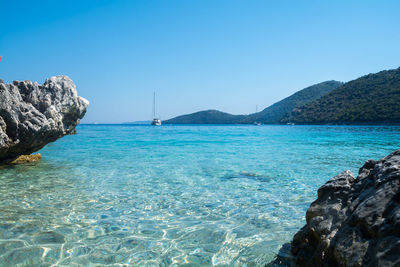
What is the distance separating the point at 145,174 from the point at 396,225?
7.60 meters

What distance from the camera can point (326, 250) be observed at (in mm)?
2205

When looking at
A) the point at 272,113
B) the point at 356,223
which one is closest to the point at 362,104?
the point at 272,113

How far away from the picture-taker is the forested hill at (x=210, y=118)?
169 metres

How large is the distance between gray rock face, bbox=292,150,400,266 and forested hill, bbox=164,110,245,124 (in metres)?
166

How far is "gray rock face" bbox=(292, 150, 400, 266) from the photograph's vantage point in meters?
1.73

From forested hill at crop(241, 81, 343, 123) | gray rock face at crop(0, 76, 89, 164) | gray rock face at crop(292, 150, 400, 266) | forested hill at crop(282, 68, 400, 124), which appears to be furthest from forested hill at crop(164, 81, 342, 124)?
gray rock face at crop(292, 150, 400, 266)

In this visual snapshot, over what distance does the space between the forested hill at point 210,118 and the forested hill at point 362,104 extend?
237 ft

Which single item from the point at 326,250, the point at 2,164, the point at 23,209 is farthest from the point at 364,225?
the point at 2,164

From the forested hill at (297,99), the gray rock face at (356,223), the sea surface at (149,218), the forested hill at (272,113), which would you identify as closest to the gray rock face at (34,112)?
the sea surface at (149,218)

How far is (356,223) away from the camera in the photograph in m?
2.04

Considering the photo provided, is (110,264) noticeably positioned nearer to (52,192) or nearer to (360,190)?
(360,190)

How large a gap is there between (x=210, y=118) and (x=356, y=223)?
173049 mm

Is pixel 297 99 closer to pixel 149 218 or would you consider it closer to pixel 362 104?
pixel 362 104

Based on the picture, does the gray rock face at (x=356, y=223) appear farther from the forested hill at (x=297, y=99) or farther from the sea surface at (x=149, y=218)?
the forested hill at (x=297, y=99)
